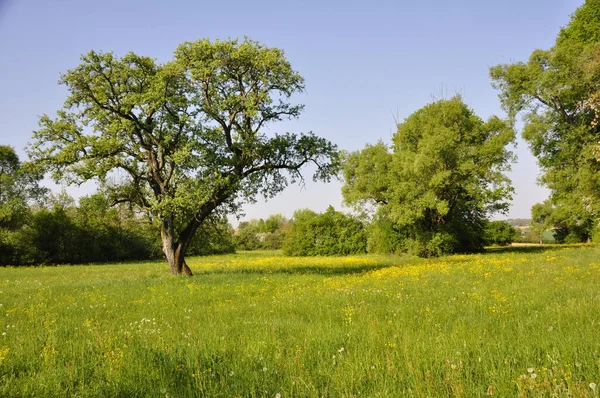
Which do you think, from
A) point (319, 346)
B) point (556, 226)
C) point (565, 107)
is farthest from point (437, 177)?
point (556, 226)

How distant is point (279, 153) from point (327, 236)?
2871 centimetres

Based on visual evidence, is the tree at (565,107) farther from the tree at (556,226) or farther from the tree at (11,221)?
the tree at (11,221)

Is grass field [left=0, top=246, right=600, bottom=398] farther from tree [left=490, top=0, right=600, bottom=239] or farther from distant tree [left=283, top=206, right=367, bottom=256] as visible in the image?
distant tree [left=283, top=206, right=367, bottom=256]

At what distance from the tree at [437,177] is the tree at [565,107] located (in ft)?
10.9

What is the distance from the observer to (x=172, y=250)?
65.1 feet

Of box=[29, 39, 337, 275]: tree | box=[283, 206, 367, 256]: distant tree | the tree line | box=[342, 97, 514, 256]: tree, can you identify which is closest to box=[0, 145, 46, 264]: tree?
the tree line

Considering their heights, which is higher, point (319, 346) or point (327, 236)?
point (327, 236)

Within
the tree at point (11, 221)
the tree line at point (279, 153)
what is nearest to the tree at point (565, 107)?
the tree line at point (279, 153)

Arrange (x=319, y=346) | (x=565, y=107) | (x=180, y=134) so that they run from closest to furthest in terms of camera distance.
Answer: (x=319, y=346) → (x=180, y=134) → (x=565, y=107)

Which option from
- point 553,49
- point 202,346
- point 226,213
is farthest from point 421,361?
point 553,49

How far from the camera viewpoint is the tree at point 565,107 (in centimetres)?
2612

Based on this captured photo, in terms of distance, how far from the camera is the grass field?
441cm

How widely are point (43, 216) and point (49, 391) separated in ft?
141

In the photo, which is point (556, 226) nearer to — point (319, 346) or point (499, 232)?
point (499, 232)
